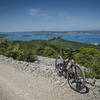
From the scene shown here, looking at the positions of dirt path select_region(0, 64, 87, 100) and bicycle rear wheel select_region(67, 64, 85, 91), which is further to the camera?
bicycle rear wheel select_region(67, 64, 85, 91)

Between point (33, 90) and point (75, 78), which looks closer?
point (33, 90)

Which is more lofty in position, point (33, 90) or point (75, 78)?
point (75, 78)

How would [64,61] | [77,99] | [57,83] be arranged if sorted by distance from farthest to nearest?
[64,61]
[57,83]
[77,99]

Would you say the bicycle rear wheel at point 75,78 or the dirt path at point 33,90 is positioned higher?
the bicycle rear wheel at point 75,78

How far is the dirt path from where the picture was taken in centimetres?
308

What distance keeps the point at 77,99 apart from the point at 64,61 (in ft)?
5.08

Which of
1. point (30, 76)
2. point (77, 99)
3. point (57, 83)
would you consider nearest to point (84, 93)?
point (77, 99)

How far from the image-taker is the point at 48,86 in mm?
3725

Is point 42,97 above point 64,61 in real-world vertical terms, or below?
below

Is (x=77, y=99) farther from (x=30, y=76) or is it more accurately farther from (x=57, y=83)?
(x=30, y=76)

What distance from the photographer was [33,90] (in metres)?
3.44

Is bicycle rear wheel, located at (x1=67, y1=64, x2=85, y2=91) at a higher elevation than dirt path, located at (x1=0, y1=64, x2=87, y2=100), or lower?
higher

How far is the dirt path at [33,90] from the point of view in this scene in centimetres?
308

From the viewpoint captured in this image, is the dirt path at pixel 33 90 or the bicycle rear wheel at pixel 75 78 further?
the bicycle rear wheel at pixel 75 78
